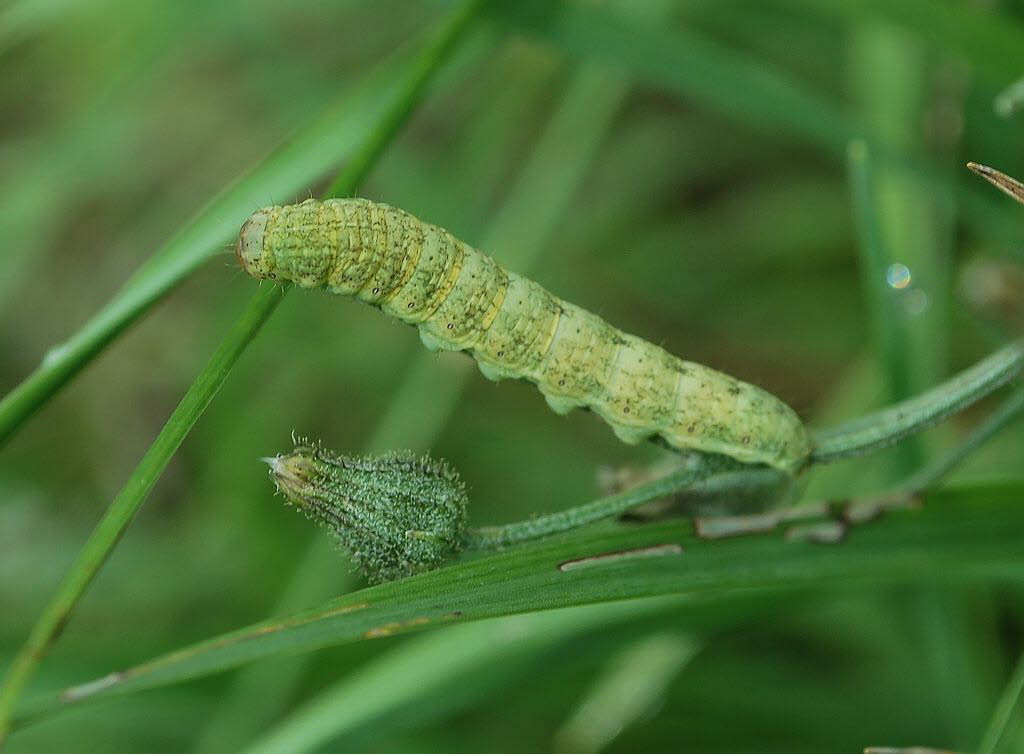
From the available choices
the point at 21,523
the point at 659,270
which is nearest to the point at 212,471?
the point at 21,523

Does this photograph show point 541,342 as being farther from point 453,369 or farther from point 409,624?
point 453,369

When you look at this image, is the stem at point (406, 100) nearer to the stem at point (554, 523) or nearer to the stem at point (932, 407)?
the stem at point (554, 523)

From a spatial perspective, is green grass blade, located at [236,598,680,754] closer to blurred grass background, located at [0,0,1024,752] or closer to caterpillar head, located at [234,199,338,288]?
blurred grass background, located at [0,0,1024,752]

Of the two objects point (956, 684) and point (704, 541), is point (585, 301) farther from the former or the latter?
point (704, 541)

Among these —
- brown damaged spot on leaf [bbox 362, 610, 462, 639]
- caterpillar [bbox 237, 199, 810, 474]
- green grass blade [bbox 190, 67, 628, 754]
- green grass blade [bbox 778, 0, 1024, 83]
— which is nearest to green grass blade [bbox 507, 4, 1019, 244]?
green grass blade [bbox 778, 0, 1024, 83]

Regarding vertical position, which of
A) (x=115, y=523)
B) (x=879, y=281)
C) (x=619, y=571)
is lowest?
(x=115, y=523)

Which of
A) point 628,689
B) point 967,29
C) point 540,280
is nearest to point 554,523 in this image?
point 628,689

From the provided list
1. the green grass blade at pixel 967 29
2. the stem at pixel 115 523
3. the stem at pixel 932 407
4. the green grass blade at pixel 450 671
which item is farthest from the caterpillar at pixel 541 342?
the green grass blade at pixel 967 29
